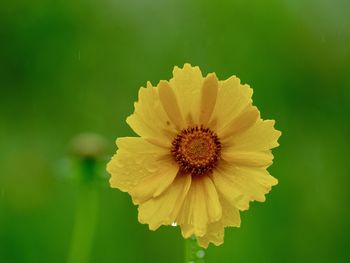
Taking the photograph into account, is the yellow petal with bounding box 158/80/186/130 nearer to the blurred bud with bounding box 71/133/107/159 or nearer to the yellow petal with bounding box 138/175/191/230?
the yellow petal with bounding box 138/175/191/230

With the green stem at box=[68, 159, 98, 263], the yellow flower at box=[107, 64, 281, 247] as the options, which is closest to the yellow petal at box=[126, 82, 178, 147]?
the yellow flower at box=[107, 64, 281, 247]

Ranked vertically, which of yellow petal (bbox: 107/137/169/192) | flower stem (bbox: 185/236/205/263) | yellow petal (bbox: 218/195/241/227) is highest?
yellow petal (bbox: 107/137/169/192)

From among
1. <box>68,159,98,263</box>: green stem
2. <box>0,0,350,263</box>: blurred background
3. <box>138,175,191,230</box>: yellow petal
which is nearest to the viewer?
<box>138,175,191,230</box>: yellow petal

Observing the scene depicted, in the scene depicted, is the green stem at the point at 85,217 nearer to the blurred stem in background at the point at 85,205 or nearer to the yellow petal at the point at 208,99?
the blurred stem in background at the point at 85,205

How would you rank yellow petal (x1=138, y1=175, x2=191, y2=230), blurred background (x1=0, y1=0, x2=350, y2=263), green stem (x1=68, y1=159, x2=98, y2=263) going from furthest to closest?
blurred background (x1=0, y1=0, x2=350, y2=263) → green stem (x1=68, y1=159, x2=98, y2=263) → yellow petal (x1=138, y1=175, x2=191, y2=230)

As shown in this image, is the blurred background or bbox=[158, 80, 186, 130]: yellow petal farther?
the blurred background

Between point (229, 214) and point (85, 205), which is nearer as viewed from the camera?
point (229, 214)

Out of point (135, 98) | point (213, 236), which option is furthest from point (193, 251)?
point (135, 98)

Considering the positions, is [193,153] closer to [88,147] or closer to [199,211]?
[199,211]
